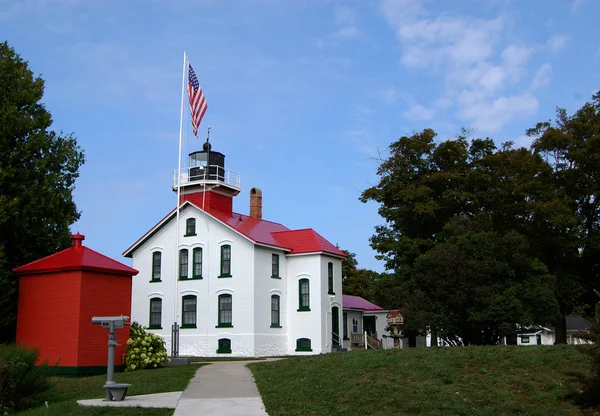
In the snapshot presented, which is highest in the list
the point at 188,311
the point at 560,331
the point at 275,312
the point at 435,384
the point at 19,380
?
the point at 188,311

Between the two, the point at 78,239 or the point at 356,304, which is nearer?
the point at 78,239

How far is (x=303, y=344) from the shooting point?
36375mm

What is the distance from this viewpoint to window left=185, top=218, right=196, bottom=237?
37.9 metres

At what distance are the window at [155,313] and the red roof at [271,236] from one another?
3.76m

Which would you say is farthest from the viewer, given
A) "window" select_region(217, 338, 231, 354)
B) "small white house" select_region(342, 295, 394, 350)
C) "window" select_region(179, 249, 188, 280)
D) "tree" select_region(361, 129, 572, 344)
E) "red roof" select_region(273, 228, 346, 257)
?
"small white house" select_region(342, 295, 394, 350)

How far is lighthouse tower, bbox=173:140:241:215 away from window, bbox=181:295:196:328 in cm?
555

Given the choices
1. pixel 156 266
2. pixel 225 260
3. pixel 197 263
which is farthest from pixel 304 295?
pixel 156 266

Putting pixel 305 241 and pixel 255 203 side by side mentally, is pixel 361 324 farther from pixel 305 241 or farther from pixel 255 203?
pixel 255 203

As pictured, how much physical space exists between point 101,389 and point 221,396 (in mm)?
3813

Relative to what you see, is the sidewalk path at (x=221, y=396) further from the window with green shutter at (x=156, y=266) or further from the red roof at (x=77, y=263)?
the window with green shutter at (x=156, y=266)

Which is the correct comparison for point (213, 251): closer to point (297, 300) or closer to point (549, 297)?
point (297, 300)

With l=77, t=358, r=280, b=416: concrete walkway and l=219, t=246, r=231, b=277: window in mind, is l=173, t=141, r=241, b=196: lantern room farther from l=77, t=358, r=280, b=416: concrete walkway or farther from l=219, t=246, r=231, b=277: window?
l=77, t=358, r=280, b=416: concrete walkway

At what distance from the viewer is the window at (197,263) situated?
37344 mm

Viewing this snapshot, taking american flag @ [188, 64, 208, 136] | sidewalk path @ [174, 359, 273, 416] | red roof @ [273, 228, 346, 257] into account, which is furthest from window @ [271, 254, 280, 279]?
sidewalk path @ [174, 359, 273, 416]
